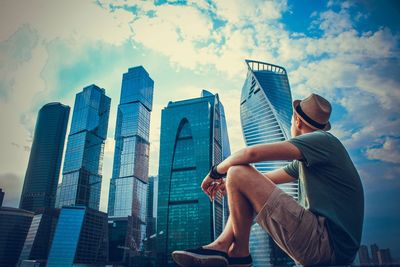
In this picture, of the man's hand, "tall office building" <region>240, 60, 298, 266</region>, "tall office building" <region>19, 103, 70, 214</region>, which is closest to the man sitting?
the man's hand

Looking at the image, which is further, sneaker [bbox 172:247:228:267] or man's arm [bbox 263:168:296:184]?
man's arm [bbox 263:168:296:184]

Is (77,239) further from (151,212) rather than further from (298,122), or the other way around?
(298,122)

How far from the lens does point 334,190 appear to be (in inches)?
75.1

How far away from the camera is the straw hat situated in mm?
2117

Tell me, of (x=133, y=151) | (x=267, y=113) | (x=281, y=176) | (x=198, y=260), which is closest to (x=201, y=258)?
(x=198, y=260)

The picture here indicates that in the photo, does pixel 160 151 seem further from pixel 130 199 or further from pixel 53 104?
pixel 53 104

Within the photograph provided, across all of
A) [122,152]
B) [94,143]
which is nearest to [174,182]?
[122,152]

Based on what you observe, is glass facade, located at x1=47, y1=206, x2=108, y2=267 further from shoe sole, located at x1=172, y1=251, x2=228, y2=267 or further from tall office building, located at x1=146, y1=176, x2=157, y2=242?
shoe sole, located at x1=172, y1=251, x2=228, y2=267

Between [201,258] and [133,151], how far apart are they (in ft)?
278

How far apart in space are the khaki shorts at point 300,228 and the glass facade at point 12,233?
3504 inches

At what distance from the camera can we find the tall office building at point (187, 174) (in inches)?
2259

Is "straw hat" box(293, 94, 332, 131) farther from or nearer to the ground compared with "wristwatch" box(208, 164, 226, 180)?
farther from the ground

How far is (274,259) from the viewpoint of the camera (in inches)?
2085

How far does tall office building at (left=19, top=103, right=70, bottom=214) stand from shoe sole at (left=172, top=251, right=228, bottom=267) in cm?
10709
